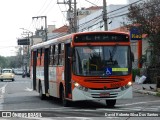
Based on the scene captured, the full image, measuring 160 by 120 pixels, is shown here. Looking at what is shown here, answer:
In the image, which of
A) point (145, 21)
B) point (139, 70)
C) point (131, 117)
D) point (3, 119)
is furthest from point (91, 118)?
point (139, 70)

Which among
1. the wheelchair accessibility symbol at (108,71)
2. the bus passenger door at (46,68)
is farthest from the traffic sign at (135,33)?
the wheelchair accessibility symbol at (108,71)

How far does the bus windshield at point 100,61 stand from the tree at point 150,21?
9.58m

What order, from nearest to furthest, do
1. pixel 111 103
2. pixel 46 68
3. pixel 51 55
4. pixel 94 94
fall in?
pixel 94 94
pixel 111 103
pixel 51 55
pixel 46 68

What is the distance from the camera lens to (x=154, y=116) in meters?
15.4

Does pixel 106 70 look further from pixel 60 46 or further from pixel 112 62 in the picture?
pixel 60 46

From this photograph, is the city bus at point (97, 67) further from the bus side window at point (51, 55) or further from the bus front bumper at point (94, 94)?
the bus side window at point (51, 55)

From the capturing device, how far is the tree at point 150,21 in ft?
93.6

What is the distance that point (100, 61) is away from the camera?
1862cm

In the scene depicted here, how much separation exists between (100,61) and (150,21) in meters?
13.7

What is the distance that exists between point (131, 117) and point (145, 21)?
17362 mm

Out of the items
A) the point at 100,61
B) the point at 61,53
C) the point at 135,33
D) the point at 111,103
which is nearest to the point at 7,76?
the point at 135,33

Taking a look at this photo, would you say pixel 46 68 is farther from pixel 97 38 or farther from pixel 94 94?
pixel 94 94

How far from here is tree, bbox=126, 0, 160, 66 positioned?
2852 cm

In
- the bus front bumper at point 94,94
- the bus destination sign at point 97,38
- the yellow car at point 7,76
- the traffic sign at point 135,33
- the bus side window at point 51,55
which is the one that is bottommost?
the yellow car at point 7,76
